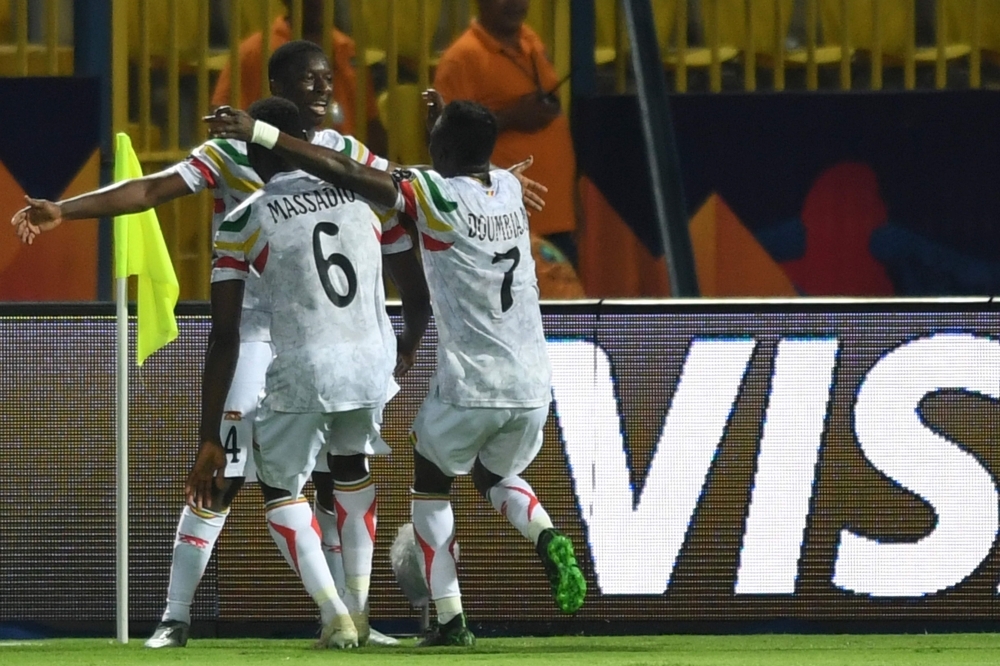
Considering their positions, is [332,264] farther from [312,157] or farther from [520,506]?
[520,506]

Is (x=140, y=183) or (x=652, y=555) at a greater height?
(x=140, y=183)

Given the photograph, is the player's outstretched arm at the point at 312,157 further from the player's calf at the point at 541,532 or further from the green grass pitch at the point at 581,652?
the green grass pitch at the point at 581,652

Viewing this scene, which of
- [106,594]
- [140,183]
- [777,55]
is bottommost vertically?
[106,594]

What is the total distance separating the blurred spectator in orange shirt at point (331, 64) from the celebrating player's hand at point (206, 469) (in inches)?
127

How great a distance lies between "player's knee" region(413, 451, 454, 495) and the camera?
6285mm

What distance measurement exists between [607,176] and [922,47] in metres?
1.57

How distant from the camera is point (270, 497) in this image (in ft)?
20.7

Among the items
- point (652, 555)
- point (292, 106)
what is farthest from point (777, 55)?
point (292, 106)

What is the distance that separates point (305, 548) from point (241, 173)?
1185 mm

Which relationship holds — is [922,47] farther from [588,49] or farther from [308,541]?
[308,541]

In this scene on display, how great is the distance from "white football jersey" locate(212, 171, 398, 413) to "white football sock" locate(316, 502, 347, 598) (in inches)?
27.3

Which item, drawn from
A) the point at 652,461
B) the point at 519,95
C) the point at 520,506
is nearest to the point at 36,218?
the point at 520,506

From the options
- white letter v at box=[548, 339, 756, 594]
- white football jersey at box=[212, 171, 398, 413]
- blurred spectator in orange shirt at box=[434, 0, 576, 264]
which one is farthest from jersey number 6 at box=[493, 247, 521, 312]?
blurred spectator in orange shirt at box=[434, 0, 576, 264]

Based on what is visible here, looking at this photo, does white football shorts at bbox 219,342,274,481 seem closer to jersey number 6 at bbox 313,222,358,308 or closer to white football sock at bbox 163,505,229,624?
white football sock at bbox 163,505,229,624
